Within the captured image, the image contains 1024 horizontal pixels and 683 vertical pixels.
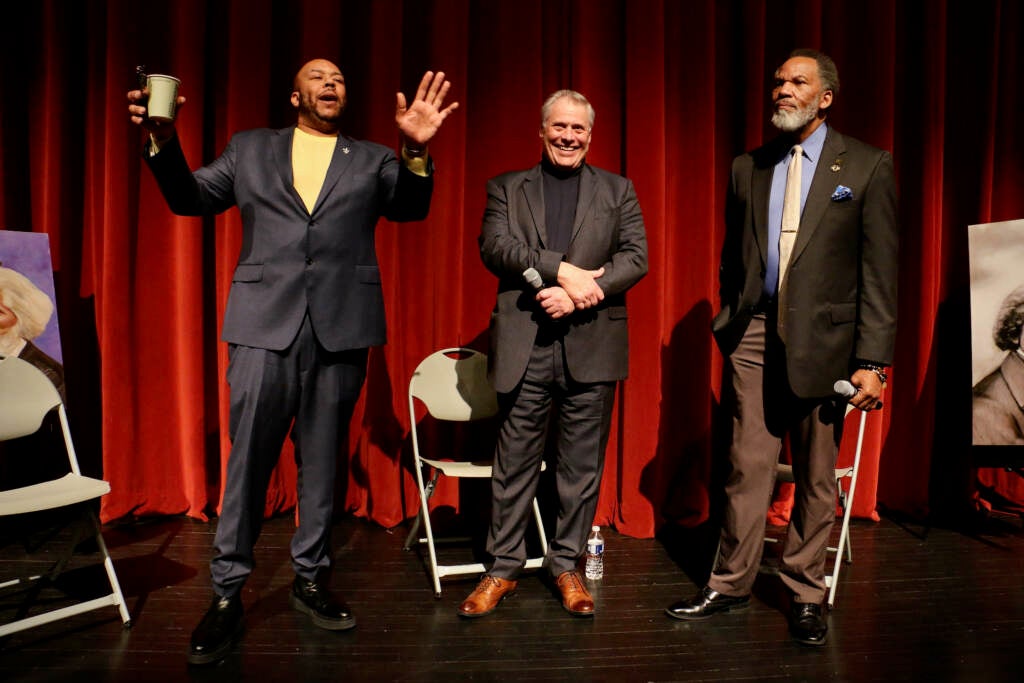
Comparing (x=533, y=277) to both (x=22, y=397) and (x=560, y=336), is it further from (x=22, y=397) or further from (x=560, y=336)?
(x=22, y=397)

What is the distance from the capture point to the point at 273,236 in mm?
2309

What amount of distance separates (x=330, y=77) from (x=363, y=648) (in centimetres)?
182

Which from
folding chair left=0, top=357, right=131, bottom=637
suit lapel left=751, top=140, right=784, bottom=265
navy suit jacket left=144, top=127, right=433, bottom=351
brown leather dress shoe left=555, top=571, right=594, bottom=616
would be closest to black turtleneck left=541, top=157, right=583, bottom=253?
navy suit jacket left=144, top=127, right=433, bottom=351

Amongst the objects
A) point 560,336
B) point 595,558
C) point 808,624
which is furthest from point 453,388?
point 808,624

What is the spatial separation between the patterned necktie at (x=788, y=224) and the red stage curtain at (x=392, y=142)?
3.83 feet

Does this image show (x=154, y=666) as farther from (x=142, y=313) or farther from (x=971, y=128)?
(x=971, y=128)

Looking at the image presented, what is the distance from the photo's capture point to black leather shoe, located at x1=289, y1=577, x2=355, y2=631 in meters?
2.43

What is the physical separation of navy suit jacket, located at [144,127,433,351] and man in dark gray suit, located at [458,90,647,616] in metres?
0.43

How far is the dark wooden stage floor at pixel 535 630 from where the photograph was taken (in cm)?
220

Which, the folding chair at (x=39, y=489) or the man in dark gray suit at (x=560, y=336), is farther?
the man in dark gray suit at (x=560, y=336)

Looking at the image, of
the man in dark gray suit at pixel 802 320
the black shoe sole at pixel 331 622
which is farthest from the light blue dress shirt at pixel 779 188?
the black shoe sole at pixel 331 622

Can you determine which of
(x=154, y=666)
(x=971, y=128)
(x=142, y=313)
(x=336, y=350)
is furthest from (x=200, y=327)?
(x=971, y=128)

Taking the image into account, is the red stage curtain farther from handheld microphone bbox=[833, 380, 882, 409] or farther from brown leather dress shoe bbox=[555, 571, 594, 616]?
handheld microphone bbox=[833, 380, 882, 409]

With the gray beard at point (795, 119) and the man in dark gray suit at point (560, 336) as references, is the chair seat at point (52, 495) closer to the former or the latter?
the man in dark gray suit at point (560, 336)
